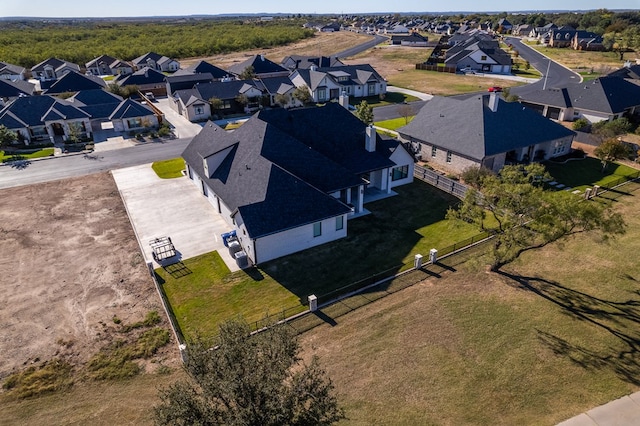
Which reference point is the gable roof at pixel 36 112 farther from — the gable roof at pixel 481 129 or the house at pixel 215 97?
the gable roof at pixel 481 129

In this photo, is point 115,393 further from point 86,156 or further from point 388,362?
point 86,156

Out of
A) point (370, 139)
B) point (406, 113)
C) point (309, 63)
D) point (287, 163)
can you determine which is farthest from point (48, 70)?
point (370, 139)

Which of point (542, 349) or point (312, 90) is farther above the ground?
point (312, 90)

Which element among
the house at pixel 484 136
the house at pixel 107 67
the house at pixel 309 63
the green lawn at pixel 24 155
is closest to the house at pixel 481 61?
the house at pixel 309 63

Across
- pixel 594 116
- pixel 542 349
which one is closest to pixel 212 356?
pixel 542 349

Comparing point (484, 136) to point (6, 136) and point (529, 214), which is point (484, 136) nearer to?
point (529, 214)

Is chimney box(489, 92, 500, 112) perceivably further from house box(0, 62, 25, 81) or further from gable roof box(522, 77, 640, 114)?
house box(0, 62, 25, 81)

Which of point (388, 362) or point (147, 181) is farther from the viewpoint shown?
point (147, 181)
